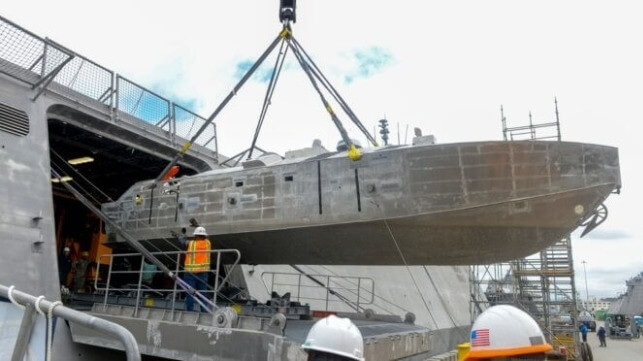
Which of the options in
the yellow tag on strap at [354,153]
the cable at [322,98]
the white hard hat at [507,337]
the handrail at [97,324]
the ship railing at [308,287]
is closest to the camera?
the white hard hat at [507,337]

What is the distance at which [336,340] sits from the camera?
9.41 ft

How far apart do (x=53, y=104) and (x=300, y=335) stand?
691 cm

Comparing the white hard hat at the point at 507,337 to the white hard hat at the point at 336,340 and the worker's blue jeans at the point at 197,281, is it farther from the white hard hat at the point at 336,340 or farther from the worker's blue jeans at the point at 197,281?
the worker's blue jeans at the point at 197,281

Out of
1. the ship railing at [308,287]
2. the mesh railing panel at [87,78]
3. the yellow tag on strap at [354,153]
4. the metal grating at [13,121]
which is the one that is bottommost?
the ship railing at [308,287]

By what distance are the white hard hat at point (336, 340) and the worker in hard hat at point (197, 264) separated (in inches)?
205

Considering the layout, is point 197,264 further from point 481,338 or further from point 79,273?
point 481,338

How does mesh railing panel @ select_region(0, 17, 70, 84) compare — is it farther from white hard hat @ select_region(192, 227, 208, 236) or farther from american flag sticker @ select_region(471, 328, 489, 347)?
american flag sticker @ select_region(471, 328, 489, 347)

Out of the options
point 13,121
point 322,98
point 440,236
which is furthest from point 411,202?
point 13,121

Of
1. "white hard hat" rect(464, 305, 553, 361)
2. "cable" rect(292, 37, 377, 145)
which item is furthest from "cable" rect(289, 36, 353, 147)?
"white hard hat" rect(464, 305, 553, 361)

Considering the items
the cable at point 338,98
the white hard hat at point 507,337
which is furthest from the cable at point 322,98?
the white hard hat at point 507,337

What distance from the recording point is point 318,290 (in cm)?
1343

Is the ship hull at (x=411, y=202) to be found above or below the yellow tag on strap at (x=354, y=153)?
below

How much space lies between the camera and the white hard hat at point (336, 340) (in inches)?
111

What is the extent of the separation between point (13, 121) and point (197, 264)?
13.9 feet
